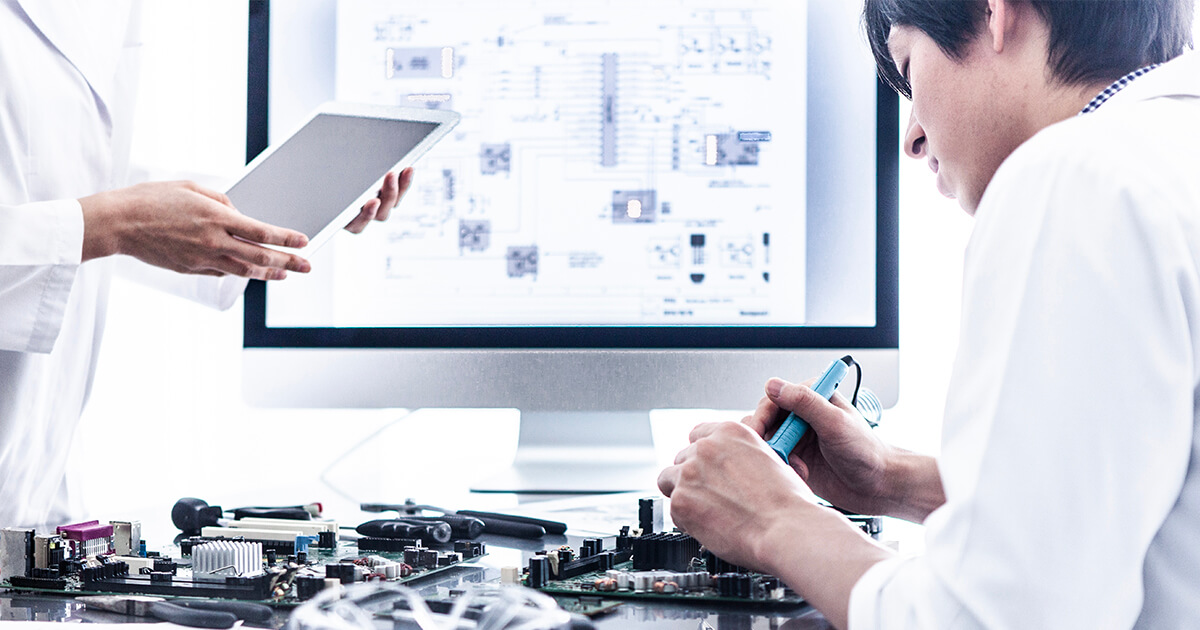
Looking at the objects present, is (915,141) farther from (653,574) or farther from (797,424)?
(653,574)

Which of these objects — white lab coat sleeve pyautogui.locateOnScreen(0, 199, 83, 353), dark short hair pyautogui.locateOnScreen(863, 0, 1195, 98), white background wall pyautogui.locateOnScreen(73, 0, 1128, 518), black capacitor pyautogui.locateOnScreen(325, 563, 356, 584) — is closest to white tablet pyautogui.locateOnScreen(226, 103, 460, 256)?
white lab coat sleeve pyautogui.locateOnScreen(0, 199, 83, 353)

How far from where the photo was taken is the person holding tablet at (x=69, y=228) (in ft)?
3.05

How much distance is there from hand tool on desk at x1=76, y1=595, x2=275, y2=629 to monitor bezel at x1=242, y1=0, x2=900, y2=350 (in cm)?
59

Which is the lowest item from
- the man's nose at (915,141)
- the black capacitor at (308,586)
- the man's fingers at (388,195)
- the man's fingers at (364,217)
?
the black capacitor at (308,586)

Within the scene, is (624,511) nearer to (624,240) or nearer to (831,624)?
(624,240)

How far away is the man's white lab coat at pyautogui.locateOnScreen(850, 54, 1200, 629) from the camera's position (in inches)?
16.4

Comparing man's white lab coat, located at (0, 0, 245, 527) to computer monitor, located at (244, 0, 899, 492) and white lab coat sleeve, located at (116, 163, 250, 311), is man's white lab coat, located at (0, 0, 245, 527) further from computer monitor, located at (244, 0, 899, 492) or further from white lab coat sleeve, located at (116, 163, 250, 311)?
computer monitor, located at (244, 0, 899, 492)

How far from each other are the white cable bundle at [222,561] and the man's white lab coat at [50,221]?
409 millimetres

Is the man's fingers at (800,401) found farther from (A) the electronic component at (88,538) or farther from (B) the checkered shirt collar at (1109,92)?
(A) the electronic component at (88,538)

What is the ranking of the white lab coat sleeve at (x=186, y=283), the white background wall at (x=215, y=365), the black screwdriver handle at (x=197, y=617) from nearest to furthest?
1. the black screwdriver handle at (x=197, y=617)
2. the white lab coat sleeve at (x=186, y=283)
3. the white background wall at (x=215, y=365)

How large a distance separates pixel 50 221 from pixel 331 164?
0.25 meters

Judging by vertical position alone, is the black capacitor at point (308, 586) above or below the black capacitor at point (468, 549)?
above

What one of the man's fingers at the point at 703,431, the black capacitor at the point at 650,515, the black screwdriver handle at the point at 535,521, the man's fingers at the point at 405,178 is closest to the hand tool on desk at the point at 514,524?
the black screwdriver handle at the point at 535,521

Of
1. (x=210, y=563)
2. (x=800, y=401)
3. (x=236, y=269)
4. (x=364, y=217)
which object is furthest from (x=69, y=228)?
(x=800, y=401)
